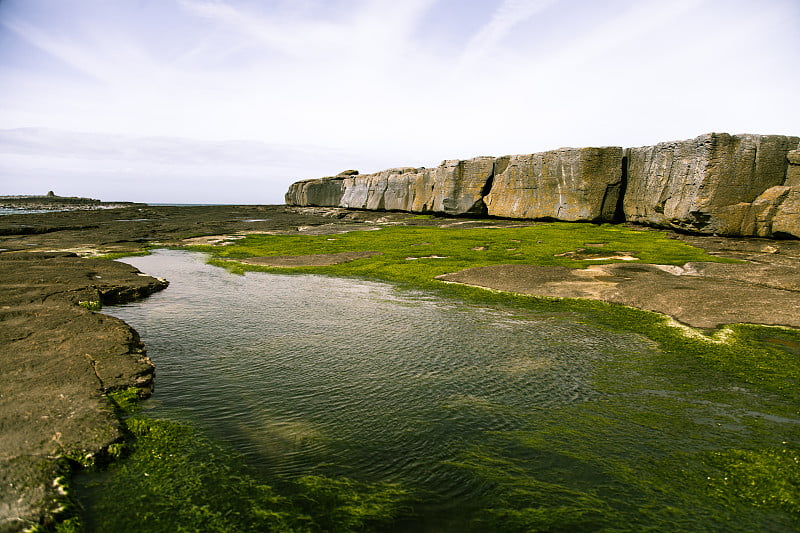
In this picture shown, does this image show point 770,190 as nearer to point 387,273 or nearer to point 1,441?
point 387,273

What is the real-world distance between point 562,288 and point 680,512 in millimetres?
10853

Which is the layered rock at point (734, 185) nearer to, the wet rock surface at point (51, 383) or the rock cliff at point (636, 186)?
the rock cliff at point (636, 186)

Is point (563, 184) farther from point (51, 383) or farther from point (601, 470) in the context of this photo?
point (51, 383)

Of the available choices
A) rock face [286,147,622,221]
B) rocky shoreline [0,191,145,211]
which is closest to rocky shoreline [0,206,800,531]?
rock face [286,147,622,221]

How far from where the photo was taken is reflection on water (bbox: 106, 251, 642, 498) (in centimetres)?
583

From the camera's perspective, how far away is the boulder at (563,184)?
112ft

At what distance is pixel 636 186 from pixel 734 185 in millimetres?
9267

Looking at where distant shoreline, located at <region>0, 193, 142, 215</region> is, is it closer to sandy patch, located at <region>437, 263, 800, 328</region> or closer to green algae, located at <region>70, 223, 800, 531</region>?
sandy patch, located at <region>437, 263, 800, 328</region>

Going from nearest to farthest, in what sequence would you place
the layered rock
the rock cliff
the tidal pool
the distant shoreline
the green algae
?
the green algae, the tidal pool, the layered rock, the rock cliff, the distant shoreline

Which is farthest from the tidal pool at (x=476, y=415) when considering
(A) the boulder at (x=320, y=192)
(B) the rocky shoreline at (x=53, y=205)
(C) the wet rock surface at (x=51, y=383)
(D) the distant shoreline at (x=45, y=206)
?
(B) the rocky shoreline at (x=53, y=205)

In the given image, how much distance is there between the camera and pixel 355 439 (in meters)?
6.07

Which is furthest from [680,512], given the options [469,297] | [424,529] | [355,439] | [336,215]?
[336,215]

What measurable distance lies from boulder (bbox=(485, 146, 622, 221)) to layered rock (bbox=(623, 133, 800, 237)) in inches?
296

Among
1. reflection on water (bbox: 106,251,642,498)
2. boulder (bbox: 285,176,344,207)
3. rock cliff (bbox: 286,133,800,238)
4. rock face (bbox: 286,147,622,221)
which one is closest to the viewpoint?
reflection on water (bbox: 106,251,642,498)
